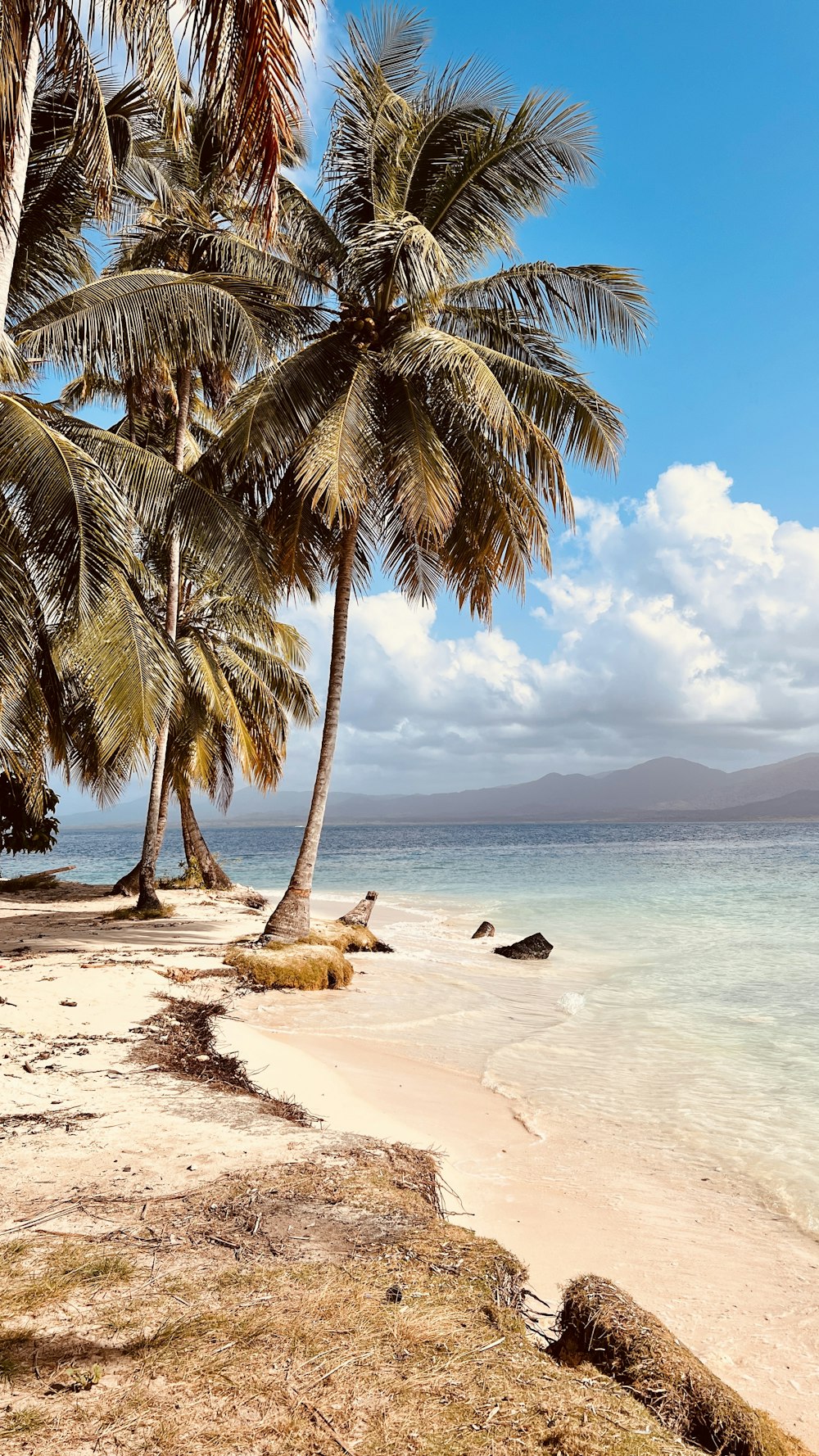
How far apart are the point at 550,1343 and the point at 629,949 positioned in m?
14.4

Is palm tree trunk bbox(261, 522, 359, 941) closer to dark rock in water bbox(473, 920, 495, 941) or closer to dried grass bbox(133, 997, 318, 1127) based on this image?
dried grass bbox(133, 997, 318, 1127)

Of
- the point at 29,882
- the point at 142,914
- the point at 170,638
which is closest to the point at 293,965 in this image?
the point at 142,914

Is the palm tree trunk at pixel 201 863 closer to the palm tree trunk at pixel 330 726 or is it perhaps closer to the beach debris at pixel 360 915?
the beach debris at pixel 360 915

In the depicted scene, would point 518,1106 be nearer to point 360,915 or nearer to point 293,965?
point 293,965

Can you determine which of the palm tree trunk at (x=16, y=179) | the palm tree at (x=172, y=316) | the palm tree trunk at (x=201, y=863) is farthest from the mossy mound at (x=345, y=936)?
the palm tree trunk at (x=16, y=179)

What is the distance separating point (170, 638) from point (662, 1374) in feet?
41.9

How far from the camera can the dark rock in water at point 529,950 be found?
48.6ft

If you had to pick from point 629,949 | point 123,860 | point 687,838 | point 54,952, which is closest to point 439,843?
point 687,838

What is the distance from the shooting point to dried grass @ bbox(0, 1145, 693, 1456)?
2145 millimetres

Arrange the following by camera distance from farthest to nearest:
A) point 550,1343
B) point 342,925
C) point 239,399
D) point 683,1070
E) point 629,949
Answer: point 629,949, point 342,925, point 239,399, point 683,1070, point 550,1343

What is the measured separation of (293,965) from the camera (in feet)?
34.3

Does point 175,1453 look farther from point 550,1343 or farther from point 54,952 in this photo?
point 54,952

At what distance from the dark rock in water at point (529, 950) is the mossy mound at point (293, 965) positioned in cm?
448

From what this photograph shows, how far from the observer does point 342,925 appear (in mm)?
13969
